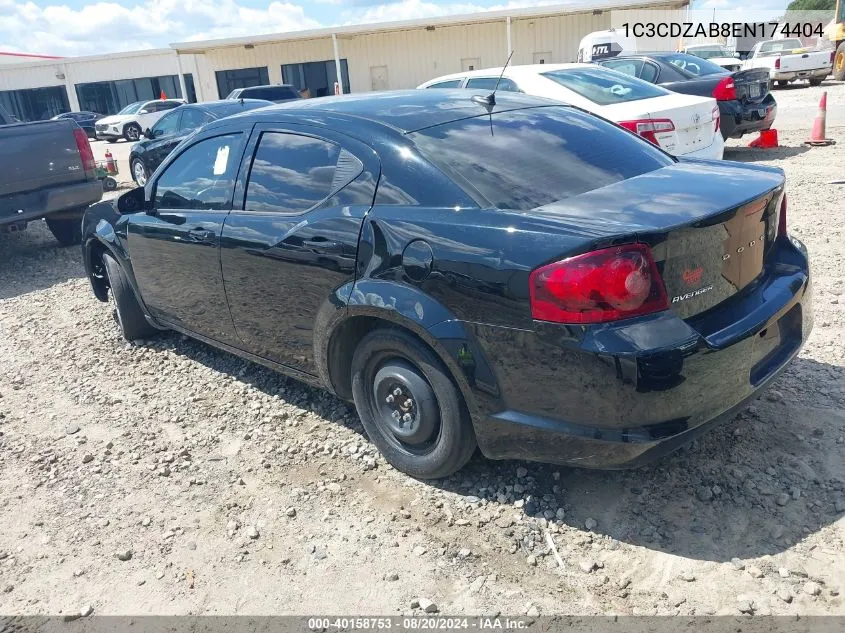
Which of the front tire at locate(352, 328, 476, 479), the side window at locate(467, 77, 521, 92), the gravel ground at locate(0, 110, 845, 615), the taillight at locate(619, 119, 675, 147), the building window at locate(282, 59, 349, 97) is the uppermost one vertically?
the building window at locate(282, 59, 349, 97)

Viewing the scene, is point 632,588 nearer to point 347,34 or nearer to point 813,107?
point 813,107

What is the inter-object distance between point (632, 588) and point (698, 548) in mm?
348

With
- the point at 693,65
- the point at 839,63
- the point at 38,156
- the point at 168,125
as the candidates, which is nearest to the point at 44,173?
the point at 38,156

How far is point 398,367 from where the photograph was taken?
314 centimetres

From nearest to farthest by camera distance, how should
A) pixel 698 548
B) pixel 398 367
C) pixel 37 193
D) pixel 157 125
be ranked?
1. pixel 698 548
2. pixel 398 367
3. pixel 37 193
4. pixel 157 125

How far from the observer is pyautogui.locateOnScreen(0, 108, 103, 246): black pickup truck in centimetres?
736

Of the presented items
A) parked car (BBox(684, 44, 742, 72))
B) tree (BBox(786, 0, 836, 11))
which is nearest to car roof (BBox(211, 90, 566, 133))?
parked car (BBox(684, 44, 742, 72))

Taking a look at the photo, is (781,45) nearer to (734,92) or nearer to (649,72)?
(649,72)

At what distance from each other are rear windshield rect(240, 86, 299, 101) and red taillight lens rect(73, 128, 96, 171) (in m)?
12.7

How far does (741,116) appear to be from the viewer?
10.4m

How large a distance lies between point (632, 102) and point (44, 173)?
21.7ft

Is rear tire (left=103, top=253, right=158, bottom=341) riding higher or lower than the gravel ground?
higher

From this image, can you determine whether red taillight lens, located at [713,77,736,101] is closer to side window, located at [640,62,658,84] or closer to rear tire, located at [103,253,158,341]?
side window, located at [640,62,658,84]

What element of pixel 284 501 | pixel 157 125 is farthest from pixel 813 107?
pixel 284 501
